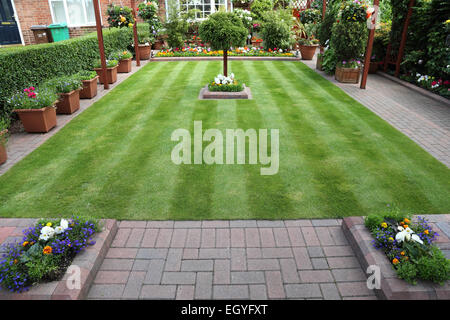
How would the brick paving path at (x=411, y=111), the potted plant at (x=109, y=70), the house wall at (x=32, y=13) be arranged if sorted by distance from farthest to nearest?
the house wall at (x=32, y=13)
the potted plant at (x=109, y=70)
the brick paving path at (x=411, y=111)

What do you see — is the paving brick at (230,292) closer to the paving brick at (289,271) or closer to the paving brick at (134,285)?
the paving brick at (289,271)

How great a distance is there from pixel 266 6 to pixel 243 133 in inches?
558

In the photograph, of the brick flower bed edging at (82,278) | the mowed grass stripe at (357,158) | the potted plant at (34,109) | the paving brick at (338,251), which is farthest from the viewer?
the potted plant at (34,109)

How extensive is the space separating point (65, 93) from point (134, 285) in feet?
21.1

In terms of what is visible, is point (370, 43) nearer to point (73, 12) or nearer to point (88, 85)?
point (88, 85)

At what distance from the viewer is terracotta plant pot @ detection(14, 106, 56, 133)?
6.82m

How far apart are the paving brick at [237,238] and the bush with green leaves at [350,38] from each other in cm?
898

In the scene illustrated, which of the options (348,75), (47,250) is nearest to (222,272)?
(47,250)

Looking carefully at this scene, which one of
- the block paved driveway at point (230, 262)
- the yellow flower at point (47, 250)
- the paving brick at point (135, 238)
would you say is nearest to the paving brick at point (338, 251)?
the block paved driveway at point (230, 262)

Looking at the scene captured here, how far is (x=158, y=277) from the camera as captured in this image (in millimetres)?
3346

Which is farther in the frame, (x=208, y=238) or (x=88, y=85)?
(x=88, y=85)

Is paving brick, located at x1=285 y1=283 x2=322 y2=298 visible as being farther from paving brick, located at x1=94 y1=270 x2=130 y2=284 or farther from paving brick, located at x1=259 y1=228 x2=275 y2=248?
paving brick, located at x1=94 y1=270 x2=130 y2=284

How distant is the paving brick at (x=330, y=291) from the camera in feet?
10.3

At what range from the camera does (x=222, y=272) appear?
3416 millimetres
